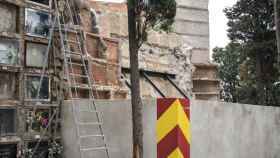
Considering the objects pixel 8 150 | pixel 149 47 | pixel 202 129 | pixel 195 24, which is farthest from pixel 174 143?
pixel 195 24

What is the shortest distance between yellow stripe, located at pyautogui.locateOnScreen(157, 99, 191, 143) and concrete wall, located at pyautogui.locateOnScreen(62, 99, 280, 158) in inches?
74.1

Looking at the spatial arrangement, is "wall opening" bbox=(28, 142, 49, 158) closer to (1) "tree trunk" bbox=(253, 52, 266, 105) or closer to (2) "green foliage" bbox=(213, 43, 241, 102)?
(1) "tree trunk" bbox=(253, 52, 266, 105)

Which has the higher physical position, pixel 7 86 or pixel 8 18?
pixel 8 18

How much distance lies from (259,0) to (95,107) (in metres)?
11.7

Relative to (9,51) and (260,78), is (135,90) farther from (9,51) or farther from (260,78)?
(260,78)

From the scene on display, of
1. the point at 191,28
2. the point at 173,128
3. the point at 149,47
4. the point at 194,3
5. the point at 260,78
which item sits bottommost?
the point at 173,128

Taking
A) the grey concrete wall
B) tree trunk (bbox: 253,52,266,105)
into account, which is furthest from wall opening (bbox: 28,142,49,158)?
tree trunk (bbox: 253,52,266,105)

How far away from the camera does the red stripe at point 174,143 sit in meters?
4.52

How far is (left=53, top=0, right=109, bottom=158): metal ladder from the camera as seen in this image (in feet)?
23.7

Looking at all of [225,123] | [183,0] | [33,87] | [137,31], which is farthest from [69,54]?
[183,0]

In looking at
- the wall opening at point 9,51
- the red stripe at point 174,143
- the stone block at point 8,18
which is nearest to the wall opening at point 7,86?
the wall opening at point 9,51

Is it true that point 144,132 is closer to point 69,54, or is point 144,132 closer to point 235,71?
point 69,54

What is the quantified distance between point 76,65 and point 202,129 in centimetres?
269

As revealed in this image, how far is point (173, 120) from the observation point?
461 cm
